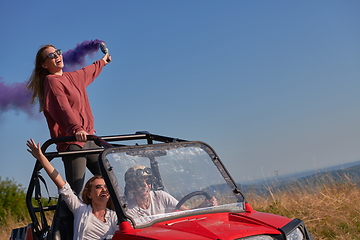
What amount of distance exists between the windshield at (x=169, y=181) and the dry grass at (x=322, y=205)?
7.93 ft

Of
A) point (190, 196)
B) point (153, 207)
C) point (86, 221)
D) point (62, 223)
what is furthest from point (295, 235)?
point (62, 223)

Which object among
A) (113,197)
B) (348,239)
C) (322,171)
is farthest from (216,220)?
(322,171)

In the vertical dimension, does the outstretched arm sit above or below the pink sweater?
below

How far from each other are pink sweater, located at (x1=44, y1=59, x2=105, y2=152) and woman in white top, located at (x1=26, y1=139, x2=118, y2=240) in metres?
0.61

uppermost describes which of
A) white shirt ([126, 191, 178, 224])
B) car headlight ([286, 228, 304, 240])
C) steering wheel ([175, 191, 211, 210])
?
white shirt ([126, 191, 178, 224])

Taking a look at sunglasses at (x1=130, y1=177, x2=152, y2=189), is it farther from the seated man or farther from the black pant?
the black pant

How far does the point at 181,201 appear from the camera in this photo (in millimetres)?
3035

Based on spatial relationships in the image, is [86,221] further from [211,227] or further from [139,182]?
[211,227]

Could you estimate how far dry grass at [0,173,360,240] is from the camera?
5289 millimetres

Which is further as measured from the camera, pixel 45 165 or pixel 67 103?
pixel 67 103

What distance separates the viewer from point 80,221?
3242 mm

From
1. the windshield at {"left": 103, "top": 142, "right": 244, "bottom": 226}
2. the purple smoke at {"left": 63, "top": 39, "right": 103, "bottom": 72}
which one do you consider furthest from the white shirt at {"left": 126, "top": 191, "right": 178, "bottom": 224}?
the purple smoke at {"left": 63, "top": 39, "right": 103, "bottom": 72}

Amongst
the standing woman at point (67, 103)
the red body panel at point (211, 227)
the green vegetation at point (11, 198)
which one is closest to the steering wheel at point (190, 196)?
the red body panel at point (211, 227)

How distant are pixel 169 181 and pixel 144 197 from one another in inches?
12.1
